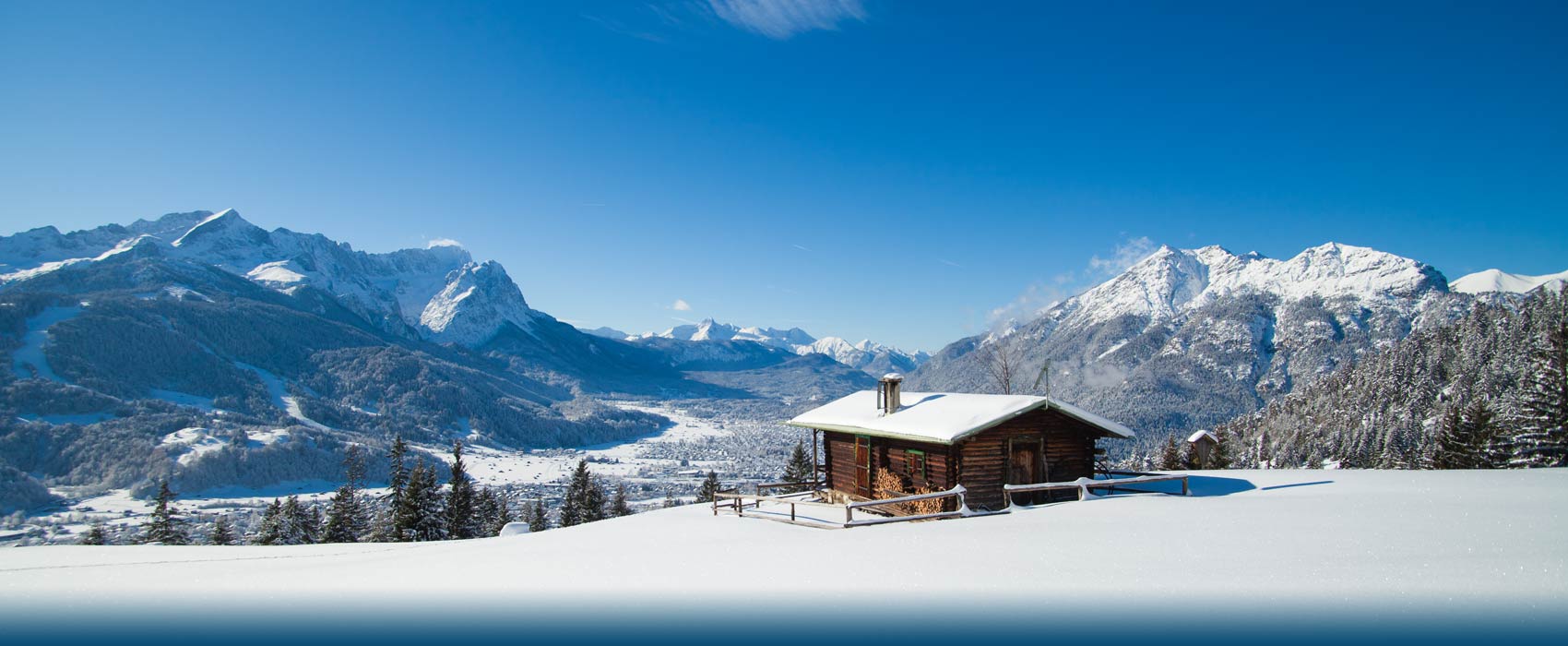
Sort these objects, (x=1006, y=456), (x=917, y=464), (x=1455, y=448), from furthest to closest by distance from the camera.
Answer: (x=1455, y=448) < (x=917, y=464) < (x=1006, y=456)

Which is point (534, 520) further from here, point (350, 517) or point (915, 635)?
point (915, 635)

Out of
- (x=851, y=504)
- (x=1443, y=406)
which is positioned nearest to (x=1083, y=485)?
(x=851, y=504)

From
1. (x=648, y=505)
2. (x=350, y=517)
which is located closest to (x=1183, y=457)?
(x=350, y=517)

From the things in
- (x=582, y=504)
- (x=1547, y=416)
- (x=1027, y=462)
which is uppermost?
(x=1547, y=416)

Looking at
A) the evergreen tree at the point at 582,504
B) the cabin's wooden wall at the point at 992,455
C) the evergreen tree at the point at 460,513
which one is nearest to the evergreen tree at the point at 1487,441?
the cabin's wooden wall at the point at 992,455

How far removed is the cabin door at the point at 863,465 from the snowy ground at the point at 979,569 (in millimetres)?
6220

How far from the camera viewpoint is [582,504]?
165 feet

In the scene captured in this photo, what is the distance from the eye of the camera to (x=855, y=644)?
7.16 meters

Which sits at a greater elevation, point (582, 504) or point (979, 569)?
point (979, 569)

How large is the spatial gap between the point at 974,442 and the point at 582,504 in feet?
127

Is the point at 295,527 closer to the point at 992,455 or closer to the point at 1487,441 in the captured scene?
the point at 992,455

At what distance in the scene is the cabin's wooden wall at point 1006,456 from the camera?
19828 mm

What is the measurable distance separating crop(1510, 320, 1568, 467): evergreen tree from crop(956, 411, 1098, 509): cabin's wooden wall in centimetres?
2611

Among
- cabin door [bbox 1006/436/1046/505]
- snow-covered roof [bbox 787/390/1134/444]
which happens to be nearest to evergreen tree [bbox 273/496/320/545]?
snow-covered roof [bbox 787/390/1134/444]
